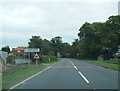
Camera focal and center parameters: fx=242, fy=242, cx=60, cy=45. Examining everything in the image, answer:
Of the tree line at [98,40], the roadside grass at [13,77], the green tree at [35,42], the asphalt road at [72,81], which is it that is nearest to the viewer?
the asphalt road at [72,81]

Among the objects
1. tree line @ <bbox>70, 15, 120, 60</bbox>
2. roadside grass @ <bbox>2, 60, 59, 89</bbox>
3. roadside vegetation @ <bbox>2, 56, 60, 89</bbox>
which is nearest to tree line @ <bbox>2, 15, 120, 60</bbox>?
tree line @ <bbox>70, 15, 120, 60</bbox>

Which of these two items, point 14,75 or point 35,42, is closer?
point 14,75

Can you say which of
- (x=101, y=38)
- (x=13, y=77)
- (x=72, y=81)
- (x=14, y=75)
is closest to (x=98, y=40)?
(x=101, y=38)

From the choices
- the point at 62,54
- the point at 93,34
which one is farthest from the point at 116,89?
the point at 62,54

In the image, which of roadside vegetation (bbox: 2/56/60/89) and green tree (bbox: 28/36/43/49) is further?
green tree (bbox: 28/36/43/49)

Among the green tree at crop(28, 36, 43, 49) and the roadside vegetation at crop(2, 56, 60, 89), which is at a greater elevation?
the green tree at crop(28, 36, 43, 49)

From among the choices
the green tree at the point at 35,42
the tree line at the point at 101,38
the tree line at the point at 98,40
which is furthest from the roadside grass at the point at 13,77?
the green tree at the point at 35,42

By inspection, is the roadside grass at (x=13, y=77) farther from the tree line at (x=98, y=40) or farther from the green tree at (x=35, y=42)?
the green tree at (x=35, y=42)

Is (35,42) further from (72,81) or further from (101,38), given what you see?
(72,81)

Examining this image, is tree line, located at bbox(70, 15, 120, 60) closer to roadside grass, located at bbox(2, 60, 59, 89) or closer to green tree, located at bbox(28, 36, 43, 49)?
green tree, located at bbox(28, 36, 43, 49)

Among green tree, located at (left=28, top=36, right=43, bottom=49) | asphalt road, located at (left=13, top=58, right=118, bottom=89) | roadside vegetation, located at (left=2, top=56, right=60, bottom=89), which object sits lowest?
asphalt road, located at (left=13, top=58, right=118, bottom=89)

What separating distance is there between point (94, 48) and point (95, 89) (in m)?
77.9

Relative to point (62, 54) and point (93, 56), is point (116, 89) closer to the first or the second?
point (93, 56)

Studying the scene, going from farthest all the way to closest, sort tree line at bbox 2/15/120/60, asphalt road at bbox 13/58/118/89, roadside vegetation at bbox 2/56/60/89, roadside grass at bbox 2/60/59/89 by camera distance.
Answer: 1. tree line at bbox 2/15/120/60
2. roadside vegetation at bbox 2/56/60/89
3. roadside grass at bbox 2/60/59/89
4. asphalt road at bbox 13/58/118/89
